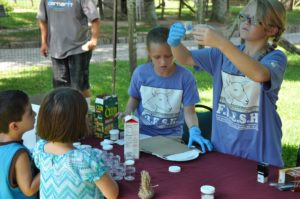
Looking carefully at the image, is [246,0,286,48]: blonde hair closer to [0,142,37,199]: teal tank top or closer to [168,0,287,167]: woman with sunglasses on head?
[168,0,287,167]: woman with sunglasses on head

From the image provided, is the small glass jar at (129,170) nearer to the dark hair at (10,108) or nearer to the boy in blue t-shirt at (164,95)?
the dark hair at (10,108)

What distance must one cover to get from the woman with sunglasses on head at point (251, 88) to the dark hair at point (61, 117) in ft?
2.20

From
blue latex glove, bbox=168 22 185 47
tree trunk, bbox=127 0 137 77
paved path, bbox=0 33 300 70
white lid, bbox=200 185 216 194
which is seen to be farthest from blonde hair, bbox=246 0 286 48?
paved path, bbox=0 33 300 70

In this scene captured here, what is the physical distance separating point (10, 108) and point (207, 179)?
969mm

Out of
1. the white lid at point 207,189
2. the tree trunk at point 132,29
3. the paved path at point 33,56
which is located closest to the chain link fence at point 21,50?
the paved path at point 33,56

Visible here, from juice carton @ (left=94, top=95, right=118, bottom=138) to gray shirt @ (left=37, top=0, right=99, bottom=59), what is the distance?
2.26m

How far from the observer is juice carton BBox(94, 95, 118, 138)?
103 inches

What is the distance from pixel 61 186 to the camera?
73.9 inches

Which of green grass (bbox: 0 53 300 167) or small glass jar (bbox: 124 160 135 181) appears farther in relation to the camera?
green grass (bbox: 0 53 300 167)

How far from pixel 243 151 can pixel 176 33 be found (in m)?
0.72

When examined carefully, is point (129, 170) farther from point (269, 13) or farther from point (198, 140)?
point (269, 13)

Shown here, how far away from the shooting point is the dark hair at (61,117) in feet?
6.07

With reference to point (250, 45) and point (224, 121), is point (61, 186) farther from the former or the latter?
point (250, 45)

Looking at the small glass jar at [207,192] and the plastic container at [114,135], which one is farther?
the plastic container at [114,135]
